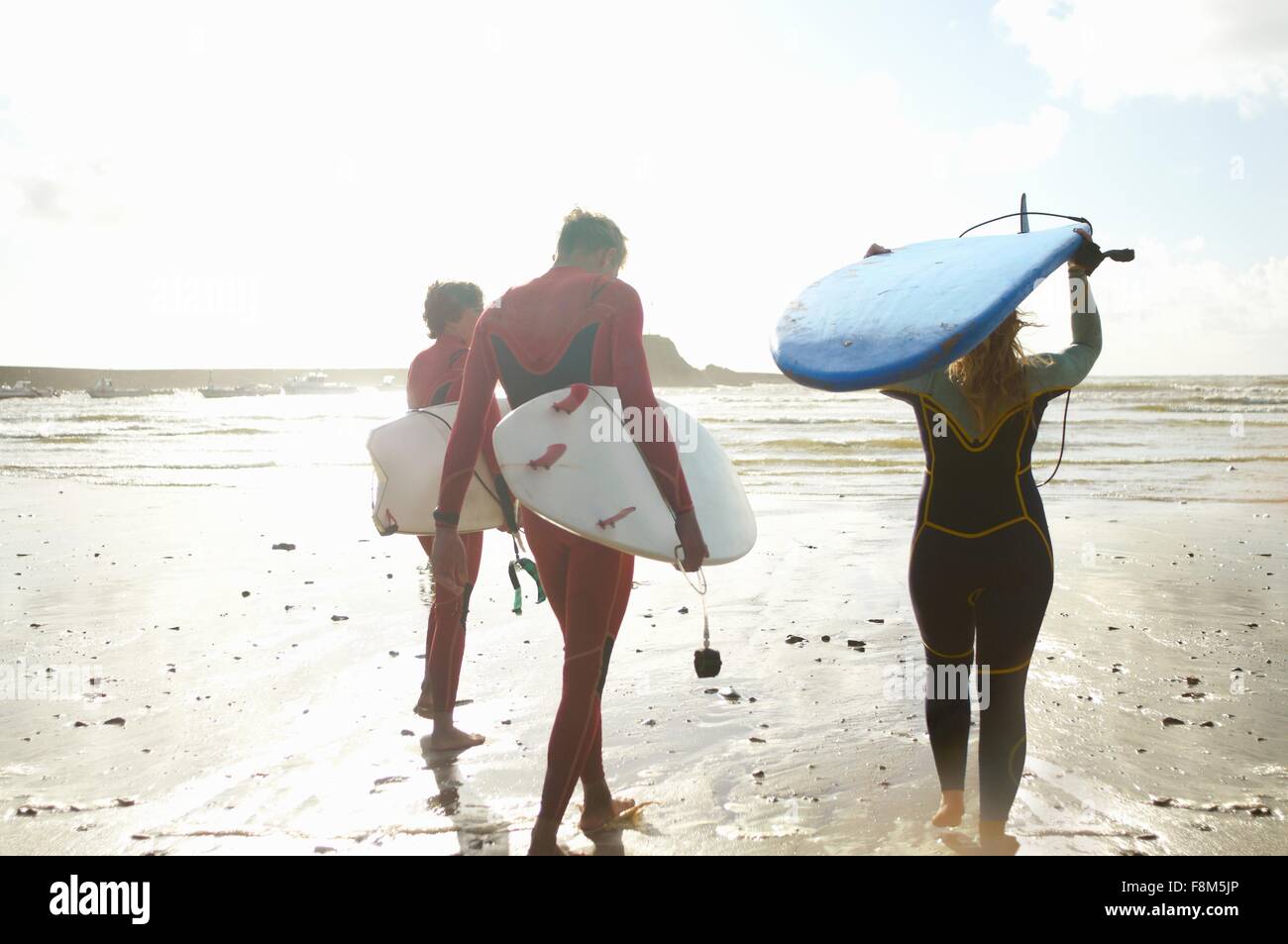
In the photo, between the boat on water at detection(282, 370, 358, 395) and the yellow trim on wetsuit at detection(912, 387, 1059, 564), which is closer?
the yellow trim on wetsuit at detection(912, 387, 1059, 564)

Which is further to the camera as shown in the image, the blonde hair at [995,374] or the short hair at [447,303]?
the short hair at [447,303]

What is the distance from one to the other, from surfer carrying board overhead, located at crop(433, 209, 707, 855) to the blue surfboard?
49 cm

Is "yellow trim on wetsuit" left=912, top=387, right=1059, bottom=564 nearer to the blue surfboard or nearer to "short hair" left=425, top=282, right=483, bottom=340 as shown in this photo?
the blue surfboard

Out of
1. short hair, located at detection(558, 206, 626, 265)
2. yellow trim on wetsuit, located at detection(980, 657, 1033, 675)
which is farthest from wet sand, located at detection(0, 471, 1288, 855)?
short hair, located at detection(558, 206, 626, 265)

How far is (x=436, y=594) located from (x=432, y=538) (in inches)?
11.3

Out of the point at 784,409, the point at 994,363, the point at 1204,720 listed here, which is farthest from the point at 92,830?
the point at 784,409

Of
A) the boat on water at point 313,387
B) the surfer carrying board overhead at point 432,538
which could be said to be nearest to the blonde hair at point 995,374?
the surfer carrying board overhead at point 432,538

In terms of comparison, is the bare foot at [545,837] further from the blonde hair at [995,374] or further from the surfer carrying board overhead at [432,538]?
the blonde hair at [995,374]

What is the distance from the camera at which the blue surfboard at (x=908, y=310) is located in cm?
265

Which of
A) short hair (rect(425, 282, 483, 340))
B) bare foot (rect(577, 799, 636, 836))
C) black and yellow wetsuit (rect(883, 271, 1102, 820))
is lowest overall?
bare foot (rect(577, 799, 636, 836))

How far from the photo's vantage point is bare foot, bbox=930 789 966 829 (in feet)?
10.0

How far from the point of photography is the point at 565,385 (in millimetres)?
2902

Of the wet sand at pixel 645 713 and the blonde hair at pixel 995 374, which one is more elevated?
the blonde hair at pixel 995 374
